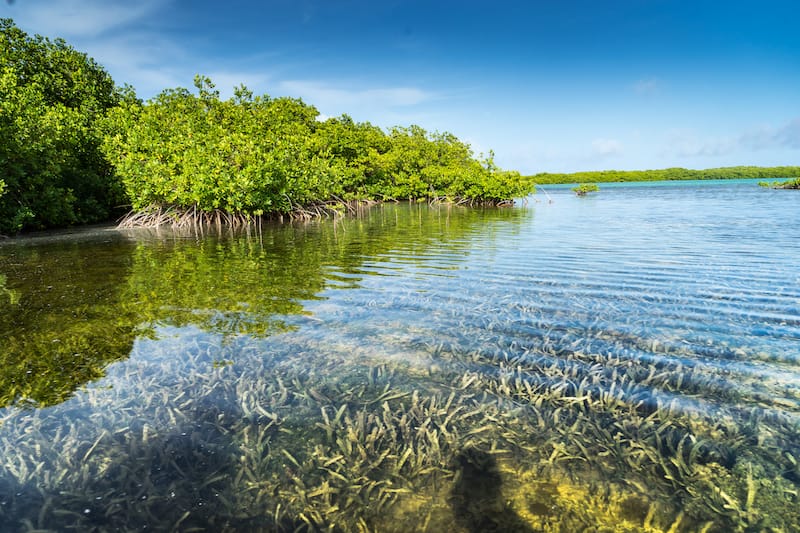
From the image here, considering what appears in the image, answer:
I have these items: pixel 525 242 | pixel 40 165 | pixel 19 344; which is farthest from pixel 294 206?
pixel 19 344

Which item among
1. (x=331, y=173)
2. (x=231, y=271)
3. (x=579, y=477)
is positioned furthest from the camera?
(x=331, y=173)

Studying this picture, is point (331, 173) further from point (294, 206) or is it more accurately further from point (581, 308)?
point (581, 308)

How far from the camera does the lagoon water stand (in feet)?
8.67

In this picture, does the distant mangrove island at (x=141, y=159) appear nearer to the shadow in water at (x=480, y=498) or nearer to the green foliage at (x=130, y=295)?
the green foliage at (x=130, y=295)

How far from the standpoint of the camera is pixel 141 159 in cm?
2520

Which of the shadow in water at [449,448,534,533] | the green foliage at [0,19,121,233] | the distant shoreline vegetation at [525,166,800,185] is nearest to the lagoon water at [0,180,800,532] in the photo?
the shadow in water at [449,448,534,533]

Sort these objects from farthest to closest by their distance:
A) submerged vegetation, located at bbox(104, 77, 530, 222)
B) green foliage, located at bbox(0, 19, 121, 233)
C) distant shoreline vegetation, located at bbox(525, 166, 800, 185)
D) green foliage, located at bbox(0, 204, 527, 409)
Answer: distant shoreline vegetation, located at bbox(525, 166, 800, 185), submerged vegetation, located at bbox(104, 77, 530, 222), green foliage, located at bbox(0, 19, 121, 233), green foliage, located at bbox(0, 204, 527, 409)

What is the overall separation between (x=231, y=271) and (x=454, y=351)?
7.67m

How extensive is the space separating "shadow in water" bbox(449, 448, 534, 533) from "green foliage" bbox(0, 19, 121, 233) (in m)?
21.4

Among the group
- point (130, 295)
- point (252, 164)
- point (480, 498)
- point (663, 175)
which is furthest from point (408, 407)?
point (663, 175)

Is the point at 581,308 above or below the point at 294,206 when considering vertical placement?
below

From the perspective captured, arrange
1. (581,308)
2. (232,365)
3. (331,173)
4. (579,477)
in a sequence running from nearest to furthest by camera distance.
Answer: (579,477) < (232,365) < (581,308) < (331,173)

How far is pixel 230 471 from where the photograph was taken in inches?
118

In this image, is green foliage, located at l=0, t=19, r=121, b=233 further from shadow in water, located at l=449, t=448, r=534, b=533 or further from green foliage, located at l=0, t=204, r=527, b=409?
shadow in water, located at l=449, t=448, r=534, b=533
